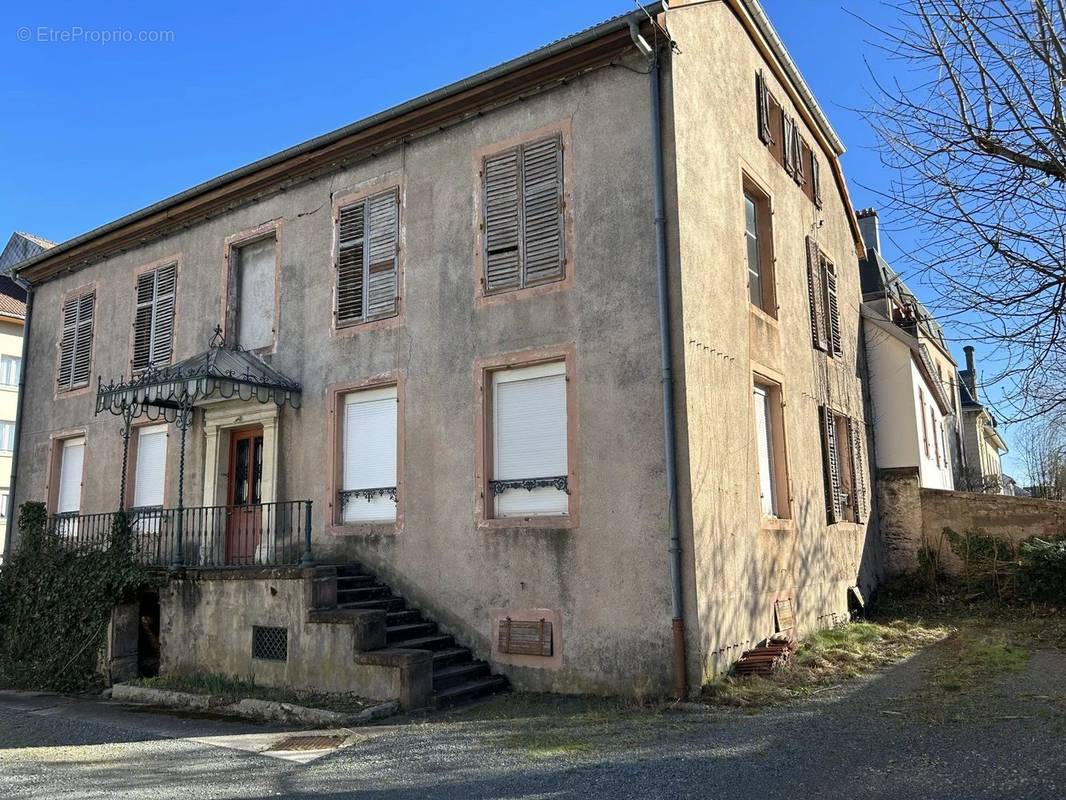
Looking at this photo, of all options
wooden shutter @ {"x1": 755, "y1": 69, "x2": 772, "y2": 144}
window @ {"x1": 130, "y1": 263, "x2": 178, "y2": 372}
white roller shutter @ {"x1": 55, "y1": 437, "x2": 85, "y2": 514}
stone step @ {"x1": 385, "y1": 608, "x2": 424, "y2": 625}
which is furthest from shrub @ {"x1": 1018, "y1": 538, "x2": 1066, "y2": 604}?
white roller shutter @ {"x1": 55, "y1": 437, "x2": 85, "y2": 514}

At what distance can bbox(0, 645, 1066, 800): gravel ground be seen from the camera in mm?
5613

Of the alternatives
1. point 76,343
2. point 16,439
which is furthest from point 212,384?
point 16,439

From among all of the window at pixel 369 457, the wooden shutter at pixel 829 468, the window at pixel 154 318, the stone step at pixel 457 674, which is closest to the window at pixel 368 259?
the window at pixel 369 457

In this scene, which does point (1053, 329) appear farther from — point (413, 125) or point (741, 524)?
point (413, 125)

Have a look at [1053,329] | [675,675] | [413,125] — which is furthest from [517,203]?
[1053,329]

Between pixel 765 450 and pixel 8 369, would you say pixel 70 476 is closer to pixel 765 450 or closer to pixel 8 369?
pixel 765 450

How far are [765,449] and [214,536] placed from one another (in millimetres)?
7643

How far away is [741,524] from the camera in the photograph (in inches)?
376

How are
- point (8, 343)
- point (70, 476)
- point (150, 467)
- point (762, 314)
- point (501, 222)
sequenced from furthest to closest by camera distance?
point (8, 343), point (70, 476), point (150, 467), point (762, 314), point (501, 222)

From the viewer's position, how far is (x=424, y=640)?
9430 millimetres

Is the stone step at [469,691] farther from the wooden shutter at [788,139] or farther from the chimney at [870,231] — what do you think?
the chimney at [870,231]

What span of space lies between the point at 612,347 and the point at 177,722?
583cm

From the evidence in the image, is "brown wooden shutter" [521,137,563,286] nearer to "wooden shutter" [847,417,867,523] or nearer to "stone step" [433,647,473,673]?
"stone step" [433,647,473,673]

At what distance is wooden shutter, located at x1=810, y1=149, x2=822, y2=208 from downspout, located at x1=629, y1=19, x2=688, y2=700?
19.4 feet
